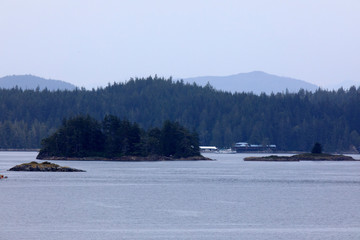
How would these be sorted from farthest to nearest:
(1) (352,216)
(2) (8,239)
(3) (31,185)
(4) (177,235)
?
1. (3) (31,185)
2. (1) (352,216)
3. (4) (177,235)
4. (2) (8,239)

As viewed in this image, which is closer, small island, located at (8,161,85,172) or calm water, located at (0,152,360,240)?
calm water, located at (0,152,360,240)

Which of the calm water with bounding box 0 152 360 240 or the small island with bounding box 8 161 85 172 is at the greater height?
the small island with bounding box 8 161 85 172

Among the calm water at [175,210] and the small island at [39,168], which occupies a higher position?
the small island at [39,168]

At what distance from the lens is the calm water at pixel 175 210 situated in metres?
60.8

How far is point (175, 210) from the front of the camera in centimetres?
7806

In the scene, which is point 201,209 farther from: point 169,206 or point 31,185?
point 31,185

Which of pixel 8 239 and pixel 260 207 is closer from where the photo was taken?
pixel 8 239

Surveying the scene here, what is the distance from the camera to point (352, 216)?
2950 inches

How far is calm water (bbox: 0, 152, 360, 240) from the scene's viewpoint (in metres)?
60.8

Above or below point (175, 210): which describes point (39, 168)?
above

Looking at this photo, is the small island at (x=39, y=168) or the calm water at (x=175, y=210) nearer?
the calm water at (x=175, y=210)

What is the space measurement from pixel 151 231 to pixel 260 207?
2477 cm

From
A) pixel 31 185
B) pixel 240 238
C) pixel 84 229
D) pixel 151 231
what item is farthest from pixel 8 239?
pixel 31 185

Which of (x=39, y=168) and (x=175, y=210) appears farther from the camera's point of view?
(x=39, y=168)
